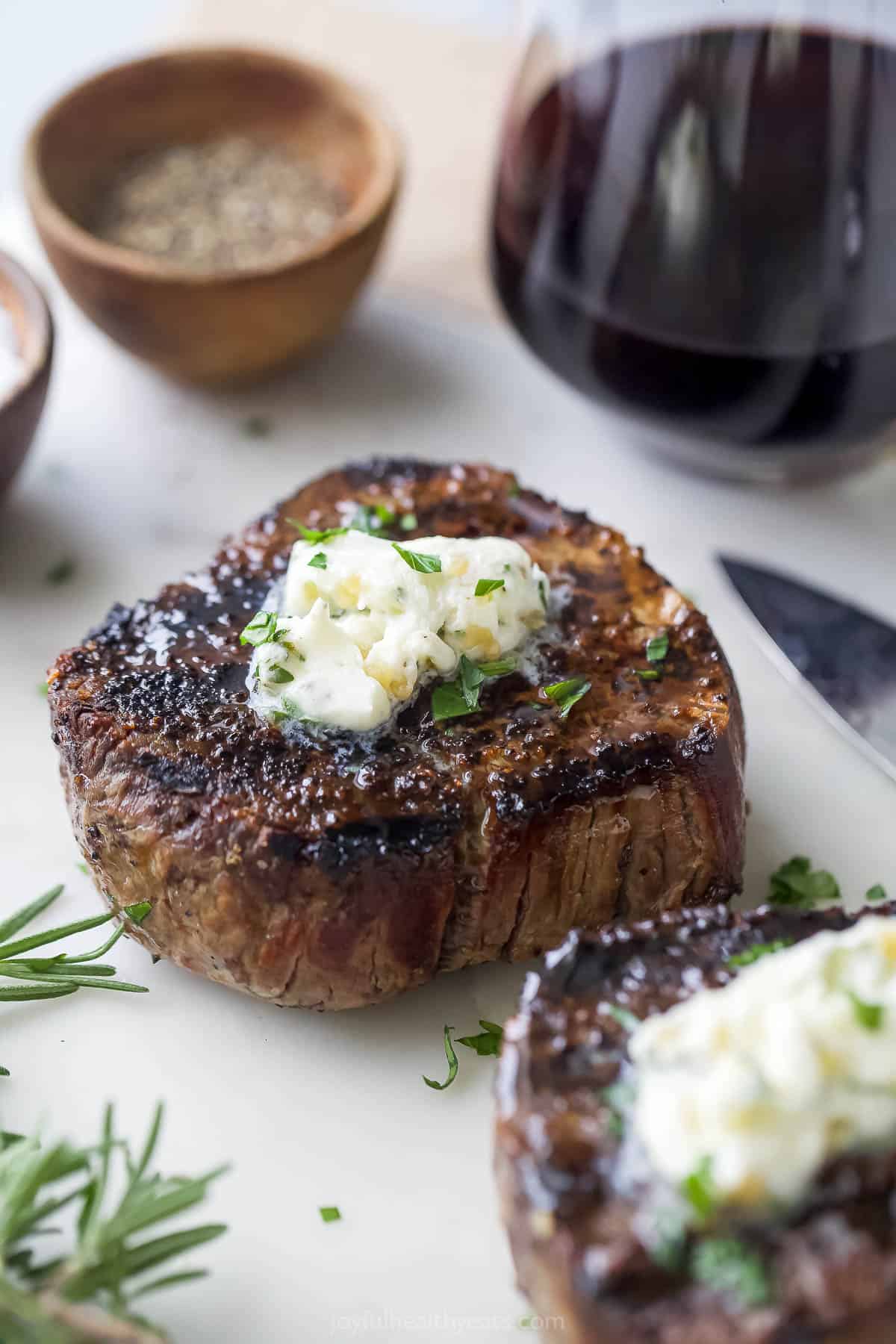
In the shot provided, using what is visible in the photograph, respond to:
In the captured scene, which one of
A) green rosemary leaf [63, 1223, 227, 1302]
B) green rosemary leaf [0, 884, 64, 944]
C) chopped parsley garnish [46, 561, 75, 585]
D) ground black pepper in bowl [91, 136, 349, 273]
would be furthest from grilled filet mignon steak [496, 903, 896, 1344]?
ground black pepper in bowl [91, 136, 349, 273]

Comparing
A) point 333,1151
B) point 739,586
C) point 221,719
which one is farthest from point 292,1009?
point 739,586

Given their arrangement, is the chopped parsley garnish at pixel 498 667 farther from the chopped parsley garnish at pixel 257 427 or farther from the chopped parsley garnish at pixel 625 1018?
the chopped parsley garnish at pixel 257 427

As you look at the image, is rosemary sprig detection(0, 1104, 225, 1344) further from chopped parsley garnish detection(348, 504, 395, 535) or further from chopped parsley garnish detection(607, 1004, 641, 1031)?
chopped parsley garnish detection(348, 504, 395, 535)

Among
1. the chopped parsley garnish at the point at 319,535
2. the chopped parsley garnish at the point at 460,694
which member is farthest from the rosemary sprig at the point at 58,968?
the chopped parsley garnish at the point at 319,535

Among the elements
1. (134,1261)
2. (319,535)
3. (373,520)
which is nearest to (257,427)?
(373,520)

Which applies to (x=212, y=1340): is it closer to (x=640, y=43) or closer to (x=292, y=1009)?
(x=292, y=1009)

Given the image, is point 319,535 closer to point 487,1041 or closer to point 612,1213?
point 487,1041
